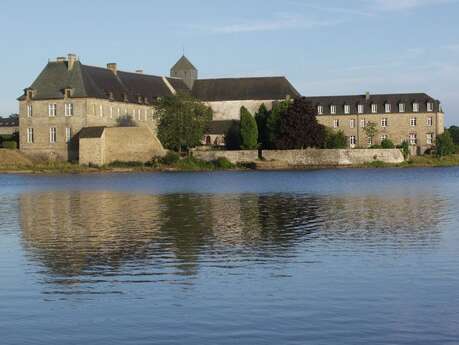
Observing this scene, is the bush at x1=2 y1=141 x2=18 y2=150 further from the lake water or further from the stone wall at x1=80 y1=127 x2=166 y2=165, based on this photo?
the lake water

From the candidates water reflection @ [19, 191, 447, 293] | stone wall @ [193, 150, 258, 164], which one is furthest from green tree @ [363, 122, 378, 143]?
water reflection @ [19, 191, 447, 293]

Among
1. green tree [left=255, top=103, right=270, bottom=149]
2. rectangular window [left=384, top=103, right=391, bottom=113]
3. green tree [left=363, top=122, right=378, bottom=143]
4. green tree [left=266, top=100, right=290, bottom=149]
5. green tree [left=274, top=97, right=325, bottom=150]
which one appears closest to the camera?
green tree [left=274, top=97, right=325, bottom=150]

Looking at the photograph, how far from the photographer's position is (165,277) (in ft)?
46.7

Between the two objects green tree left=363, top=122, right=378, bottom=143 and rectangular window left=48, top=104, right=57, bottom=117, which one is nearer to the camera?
rectangular window left=48, top=104, right=57, bottom=117

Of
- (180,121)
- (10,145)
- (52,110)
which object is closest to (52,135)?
(52,110)

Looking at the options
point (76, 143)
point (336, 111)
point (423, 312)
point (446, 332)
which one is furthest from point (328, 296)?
point (336, 111)

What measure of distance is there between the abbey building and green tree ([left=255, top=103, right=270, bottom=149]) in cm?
881

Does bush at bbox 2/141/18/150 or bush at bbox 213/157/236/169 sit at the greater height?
bush at bbox 2/141/18/150

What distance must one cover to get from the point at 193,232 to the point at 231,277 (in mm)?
7296

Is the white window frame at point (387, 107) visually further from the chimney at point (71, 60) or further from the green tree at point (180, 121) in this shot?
the chimney at point (71, 60)

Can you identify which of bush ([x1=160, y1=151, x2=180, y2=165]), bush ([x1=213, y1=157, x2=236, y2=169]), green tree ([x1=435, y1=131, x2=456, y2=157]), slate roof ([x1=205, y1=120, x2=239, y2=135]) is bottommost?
bush ([x1=213, y1=157, x2=236, y2=169])

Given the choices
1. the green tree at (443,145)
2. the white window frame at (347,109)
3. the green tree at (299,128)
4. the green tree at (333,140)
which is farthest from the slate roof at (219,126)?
the green tree at (443,145)

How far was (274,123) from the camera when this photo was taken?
76.8m

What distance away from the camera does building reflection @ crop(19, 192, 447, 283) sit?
16391 mm
